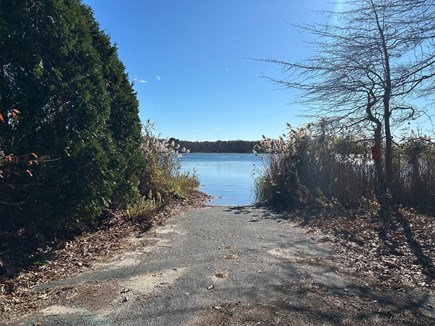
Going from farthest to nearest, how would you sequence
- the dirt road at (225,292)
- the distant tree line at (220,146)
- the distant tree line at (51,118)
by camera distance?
the distant tree line at (220,146), the distant tree line at (51,118), the dirt road at (225,292)

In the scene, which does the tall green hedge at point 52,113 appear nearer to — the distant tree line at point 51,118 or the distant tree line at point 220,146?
the distant tree line at point 51,118

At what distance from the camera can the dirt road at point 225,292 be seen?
10.3 ft

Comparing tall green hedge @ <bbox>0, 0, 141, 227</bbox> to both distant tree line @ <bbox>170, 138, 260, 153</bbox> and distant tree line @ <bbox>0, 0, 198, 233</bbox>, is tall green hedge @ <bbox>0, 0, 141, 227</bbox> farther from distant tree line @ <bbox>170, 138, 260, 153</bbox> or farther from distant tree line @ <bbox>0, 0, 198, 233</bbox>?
distant tree line @ <bbox>170, 138, 260, 153</bbox>

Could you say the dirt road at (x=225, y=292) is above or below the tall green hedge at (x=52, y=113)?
below

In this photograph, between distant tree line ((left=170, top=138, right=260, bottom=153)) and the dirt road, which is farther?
distant tree line ((left=170, top=138, right=260, bottom=153))

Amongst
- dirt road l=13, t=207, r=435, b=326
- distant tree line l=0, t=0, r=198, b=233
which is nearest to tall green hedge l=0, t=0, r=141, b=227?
distant tree line l=0, t=0, r=198, b=233

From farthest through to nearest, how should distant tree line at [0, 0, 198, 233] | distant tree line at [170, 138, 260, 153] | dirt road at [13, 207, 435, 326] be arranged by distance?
distant tree line at [170, 138, 260, 153] < distant tree line at [0, 0, 198, 233] < dirt road at [13, 207, 435, 326]

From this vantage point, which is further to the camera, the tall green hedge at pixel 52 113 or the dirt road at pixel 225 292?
the tall green hedge at pixel 52 113

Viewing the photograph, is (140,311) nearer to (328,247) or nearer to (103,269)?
(103,269)

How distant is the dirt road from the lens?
3.14 metres

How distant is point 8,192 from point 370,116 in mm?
7366

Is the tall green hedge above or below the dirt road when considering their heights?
above

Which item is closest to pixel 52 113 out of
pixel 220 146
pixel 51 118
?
pixel 51 118

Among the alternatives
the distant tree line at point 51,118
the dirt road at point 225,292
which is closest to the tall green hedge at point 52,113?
the distant tree line at point 51,118
